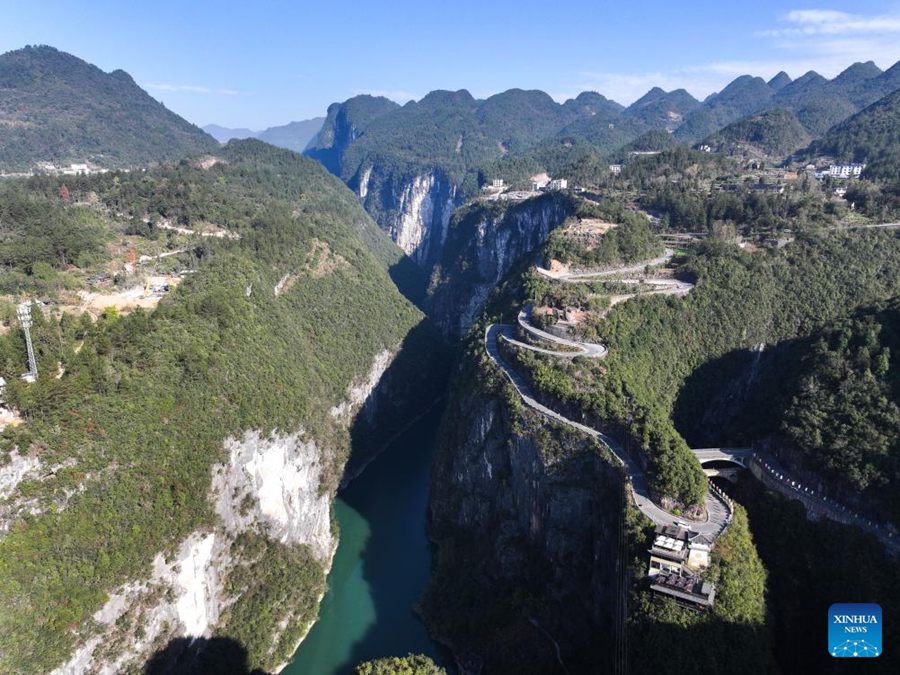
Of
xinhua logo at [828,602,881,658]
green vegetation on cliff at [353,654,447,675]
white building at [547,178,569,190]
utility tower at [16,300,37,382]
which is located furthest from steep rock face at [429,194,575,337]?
xinhua logo at [828,602,881,658]

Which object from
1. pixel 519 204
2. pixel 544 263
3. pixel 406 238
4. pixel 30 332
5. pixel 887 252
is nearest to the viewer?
pixel 30 332

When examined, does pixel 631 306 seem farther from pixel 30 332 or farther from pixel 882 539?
pixel 30 332

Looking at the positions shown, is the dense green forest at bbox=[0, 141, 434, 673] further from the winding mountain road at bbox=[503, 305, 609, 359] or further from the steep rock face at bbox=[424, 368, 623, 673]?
the winding mountain road at bbox=[503, 305, 609, 359]

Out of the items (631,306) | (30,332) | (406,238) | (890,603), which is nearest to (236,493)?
(30,332)

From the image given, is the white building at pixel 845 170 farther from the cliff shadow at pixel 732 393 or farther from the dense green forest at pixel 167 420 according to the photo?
the dense green forest at pixel 167 420

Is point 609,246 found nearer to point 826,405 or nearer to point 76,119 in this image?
point 826,405
